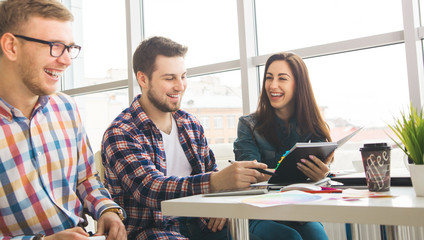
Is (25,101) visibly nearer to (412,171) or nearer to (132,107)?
(132,107)

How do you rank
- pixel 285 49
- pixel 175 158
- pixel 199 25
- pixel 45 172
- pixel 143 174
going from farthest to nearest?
1. pixel 199 25
2. pixel 285 49
3. pixel 175 158
4. pixel 143 174
5. pixel 45 172

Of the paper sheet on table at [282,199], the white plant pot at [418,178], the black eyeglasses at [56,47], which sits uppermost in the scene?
the black eyeglasses at [56,47]

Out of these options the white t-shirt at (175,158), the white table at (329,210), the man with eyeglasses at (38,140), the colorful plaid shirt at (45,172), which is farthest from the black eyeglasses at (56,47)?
the white table at (329,210)

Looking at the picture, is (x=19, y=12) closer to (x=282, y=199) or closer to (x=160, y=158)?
(x=160, y=158)

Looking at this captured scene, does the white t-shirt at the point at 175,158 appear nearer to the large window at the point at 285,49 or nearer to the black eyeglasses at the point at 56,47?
the black eyeglasses at the point at 56,47

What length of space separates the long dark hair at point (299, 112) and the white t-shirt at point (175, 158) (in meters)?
0.45

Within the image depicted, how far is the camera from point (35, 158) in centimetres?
138

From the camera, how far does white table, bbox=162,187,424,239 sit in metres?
0.77

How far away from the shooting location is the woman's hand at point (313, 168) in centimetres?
138

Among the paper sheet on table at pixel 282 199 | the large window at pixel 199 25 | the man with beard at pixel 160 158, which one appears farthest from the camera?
the large window at pixel 199 25

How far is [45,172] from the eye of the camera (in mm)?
1395

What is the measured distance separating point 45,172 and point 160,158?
50cm

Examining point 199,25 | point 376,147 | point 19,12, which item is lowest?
point 376,147

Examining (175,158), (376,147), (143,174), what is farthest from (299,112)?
(376,147)
